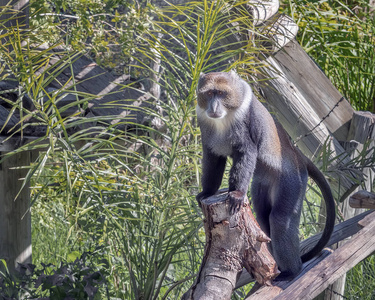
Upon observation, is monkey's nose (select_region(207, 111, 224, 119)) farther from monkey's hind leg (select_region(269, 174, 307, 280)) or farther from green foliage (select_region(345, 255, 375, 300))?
green foliage (select_region(345, 255, 375, 300))

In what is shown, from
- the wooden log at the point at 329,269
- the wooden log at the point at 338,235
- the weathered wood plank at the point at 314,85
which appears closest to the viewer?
the wooden log at the point at 329,269

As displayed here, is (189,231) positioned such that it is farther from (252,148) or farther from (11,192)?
(11,192)

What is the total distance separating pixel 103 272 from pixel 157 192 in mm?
843

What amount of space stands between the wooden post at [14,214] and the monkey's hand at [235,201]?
1.88m

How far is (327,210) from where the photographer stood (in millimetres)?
2871

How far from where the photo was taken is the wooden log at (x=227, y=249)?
218 cm

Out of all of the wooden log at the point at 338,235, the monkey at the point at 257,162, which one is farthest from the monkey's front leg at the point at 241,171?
the wooden log at the point at 338,235

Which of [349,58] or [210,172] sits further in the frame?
[349,58]

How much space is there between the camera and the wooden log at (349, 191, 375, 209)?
3277 mm

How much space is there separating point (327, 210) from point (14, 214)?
2167 mm

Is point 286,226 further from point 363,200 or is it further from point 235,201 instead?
point 363,200

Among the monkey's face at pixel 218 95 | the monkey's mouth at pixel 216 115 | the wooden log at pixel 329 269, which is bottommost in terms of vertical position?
the wooden log at pixel 329 269

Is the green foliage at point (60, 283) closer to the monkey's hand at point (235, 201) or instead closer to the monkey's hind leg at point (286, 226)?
the monkey's hind leg at point (286, 226)

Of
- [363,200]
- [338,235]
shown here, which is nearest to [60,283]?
[338,235]
